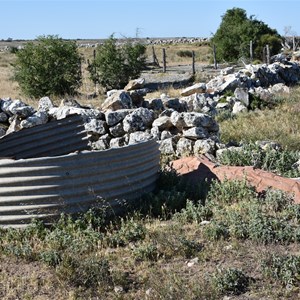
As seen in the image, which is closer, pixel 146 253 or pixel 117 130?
pixel 146 253

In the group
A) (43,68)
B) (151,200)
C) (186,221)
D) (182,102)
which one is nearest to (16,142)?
(151,200)

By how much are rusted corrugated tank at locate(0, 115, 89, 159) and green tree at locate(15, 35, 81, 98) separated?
1191 centimetres

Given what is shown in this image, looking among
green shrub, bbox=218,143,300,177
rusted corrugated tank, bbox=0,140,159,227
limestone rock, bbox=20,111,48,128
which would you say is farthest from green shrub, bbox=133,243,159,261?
limestone rock, bbox=20,111,48,128

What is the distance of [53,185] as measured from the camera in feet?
19.7

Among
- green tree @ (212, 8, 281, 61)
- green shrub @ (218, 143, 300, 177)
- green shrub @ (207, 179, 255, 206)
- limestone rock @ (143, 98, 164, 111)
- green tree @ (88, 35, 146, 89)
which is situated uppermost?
green tree @ (212, 8, 281, 61)

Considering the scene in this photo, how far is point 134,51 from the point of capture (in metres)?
25.2

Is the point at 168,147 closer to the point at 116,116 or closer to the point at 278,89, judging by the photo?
the point at 116,116

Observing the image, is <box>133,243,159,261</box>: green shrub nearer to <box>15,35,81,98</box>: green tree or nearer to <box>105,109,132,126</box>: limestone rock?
<box>105,109,132,126</box>: limestone rock

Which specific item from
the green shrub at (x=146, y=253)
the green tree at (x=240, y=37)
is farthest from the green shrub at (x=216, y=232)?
the green tree at (x=240, y=37)

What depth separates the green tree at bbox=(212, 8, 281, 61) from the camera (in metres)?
36.6

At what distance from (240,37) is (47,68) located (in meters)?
19.7

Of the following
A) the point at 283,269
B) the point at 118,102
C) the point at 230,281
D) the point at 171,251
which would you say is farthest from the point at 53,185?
the point at 118,102

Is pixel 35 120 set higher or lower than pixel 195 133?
higher

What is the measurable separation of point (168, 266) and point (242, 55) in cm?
3031
